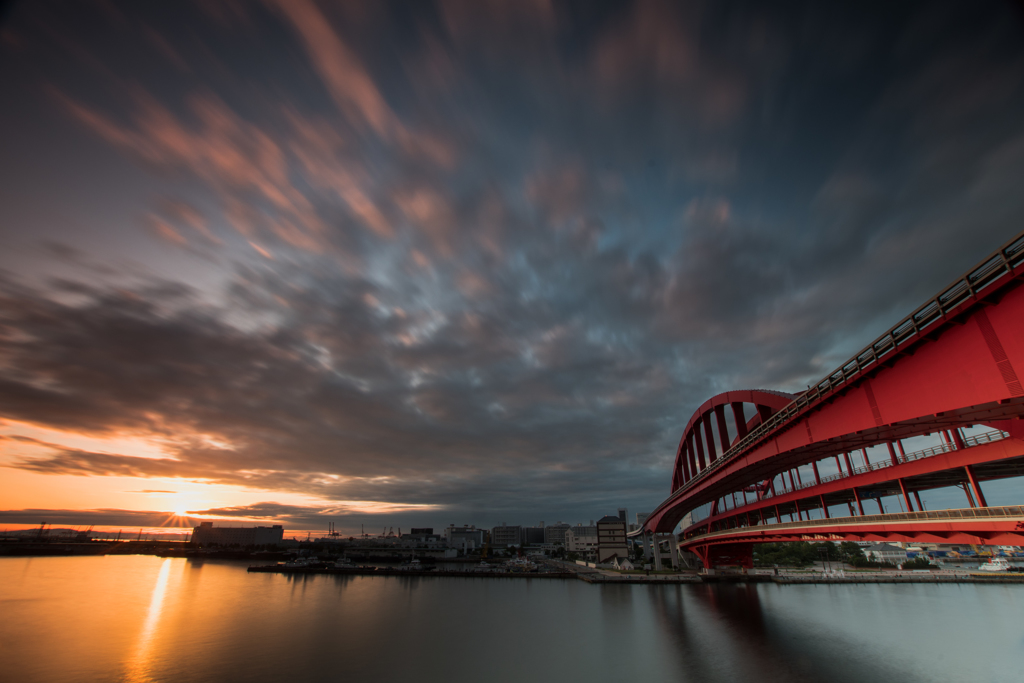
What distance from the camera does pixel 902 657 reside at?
104ft

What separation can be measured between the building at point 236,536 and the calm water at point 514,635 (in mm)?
130922

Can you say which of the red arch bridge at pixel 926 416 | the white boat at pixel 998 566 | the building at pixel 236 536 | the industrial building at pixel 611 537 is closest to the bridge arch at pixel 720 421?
the red arch bridge at pixel 926 416

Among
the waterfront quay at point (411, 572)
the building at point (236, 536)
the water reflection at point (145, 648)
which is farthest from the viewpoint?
the building at point (236, 536)

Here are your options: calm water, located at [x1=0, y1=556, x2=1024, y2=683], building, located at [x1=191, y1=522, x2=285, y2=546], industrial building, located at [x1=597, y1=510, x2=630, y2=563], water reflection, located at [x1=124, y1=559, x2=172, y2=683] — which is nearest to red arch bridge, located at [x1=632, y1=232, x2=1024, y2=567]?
calm water, located at [x1=0, y1=556, x2=1024, y2=683]

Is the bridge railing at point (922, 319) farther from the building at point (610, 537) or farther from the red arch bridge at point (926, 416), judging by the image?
the building at point (610, 537)

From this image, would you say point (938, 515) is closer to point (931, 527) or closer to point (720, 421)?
point (931, 527)

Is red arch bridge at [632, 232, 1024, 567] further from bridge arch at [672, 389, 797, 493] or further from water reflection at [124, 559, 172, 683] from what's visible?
water reflection at [124, 559, 172, 683]

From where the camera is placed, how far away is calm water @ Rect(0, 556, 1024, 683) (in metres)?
28.8

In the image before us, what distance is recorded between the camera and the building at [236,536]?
180625 mm

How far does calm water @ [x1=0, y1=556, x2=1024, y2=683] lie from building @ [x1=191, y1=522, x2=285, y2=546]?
430 ft

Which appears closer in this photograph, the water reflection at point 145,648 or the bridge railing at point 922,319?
the bridge railing at point 922,319

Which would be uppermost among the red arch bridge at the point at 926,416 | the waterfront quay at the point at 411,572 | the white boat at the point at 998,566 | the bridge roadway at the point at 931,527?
the red arch bridge at the point at 926,416

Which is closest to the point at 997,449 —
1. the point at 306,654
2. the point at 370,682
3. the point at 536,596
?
the point at 370,682

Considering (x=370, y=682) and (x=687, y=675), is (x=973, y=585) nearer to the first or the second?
(x=687, y=675)
